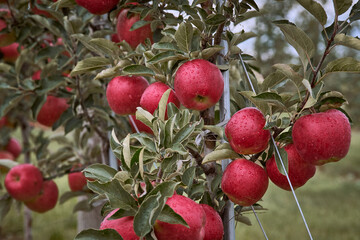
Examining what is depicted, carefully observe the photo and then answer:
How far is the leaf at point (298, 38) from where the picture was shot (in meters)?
0.65

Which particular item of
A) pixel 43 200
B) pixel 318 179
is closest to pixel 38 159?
pixel 43 200

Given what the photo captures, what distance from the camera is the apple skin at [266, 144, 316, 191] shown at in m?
0.73

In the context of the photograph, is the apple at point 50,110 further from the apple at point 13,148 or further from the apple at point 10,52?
the apple at point 13,148

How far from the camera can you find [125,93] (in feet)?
2.94

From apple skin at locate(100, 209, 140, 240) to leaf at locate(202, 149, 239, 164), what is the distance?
187 mm

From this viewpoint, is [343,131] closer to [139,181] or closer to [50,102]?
[139,181]

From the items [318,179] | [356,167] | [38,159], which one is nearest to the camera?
[38,159]

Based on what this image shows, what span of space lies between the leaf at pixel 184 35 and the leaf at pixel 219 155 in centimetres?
20

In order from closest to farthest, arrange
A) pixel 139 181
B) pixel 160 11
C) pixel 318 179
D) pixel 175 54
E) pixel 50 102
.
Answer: pixel 139 181 → pixel 175 54 → pixel 160 11 → pixel 50 102 → pixel 318 179

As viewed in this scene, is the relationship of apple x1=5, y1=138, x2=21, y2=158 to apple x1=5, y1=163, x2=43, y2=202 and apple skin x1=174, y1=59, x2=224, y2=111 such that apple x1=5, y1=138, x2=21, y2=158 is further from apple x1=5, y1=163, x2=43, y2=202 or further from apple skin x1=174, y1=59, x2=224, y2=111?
apple skin x1=174, y1=59, x2=224, y2=111

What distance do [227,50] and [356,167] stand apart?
19.0 ft

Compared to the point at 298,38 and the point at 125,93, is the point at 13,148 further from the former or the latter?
the point at 298,38

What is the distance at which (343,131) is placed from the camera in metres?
0.67

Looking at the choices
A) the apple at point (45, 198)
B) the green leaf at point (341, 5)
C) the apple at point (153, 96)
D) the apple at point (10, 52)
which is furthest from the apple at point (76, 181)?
the green leaf at point (341, 5)
